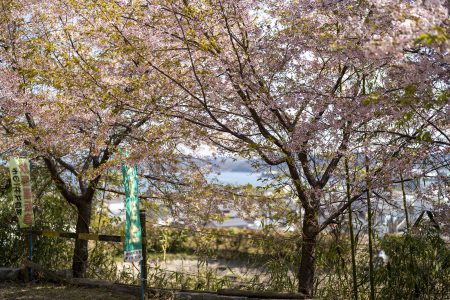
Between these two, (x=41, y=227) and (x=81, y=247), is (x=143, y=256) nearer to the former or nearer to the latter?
(x=81, y=247)

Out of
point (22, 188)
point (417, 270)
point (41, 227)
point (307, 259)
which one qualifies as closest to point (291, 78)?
point (307, 259)

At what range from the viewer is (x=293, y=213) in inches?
233

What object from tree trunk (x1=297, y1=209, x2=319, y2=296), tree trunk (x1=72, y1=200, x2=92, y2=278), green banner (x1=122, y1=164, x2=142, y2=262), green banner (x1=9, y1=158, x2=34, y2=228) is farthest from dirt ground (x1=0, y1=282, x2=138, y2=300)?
tree trunk (x1=297, y1=209, x2=319, y2=296)

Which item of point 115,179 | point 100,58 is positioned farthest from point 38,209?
point 100,58

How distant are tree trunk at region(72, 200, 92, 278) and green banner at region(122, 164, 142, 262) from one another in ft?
6.23

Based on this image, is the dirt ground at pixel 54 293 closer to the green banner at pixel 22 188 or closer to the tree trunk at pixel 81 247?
the tree trunk at pixel 81 247

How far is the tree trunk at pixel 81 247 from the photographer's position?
6941 mm

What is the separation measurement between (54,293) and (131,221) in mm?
1607

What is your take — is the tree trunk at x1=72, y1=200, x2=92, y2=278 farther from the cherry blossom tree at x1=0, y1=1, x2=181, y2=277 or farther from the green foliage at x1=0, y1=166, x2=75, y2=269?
the green foliage at x1=0, y1=166, x2=75, y2=269

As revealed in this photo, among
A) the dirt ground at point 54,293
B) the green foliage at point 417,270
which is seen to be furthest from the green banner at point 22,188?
the green foliage at point 417,270

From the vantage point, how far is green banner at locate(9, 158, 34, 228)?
6.25 m

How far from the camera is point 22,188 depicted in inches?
251

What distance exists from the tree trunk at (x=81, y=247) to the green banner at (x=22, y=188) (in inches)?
31.3

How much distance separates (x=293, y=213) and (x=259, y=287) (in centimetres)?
90
